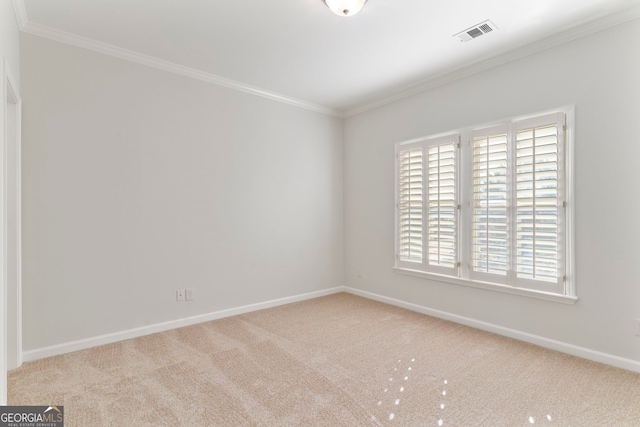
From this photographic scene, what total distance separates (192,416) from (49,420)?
83 centimetres

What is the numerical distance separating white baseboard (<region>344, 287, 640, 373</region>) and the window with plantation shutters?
0.49 meters

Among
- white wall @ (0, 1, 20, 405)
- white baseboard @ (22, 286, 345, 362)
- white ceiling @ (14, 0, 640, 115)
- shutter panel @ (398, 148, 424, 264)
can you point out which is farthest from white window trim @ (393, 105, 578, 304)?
white wall @ (0, 1, 20, 405)

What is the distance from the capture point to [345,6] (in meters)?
2.32

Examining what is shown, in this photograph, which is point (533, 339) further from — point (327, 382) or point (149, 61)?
point (149, 61)

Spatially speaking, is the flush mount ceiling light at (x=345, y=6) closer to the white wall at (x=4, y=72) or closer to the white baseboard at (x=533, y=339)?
the white wall at (x=4, y=72)

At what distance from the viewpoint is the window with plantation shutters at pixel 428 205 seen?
3.63 metres

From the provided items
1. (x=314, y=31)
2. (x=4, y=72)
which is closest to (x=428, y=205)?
(x=314, y=31)

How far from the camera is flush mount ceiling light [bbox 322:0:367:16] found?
230 centimetres

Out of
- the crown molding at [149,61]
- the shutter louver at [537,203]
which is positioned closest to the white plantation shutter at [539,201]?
the shutter louver at [537,203]

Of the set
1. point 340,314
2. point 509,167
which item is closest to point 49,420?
point 340,314

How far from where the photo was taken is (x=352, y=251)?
16.2 ft

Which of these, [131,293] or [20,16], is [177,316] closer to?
[131,293]

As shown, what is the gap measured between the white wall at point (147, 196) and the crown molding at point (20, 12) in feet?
0.35

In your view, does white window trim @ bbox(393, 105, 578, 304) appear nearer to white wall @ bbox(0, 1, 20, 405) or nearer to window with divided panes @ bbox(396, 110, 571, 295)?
window with divided panes @ bbox(396, 110, 571, 295)
